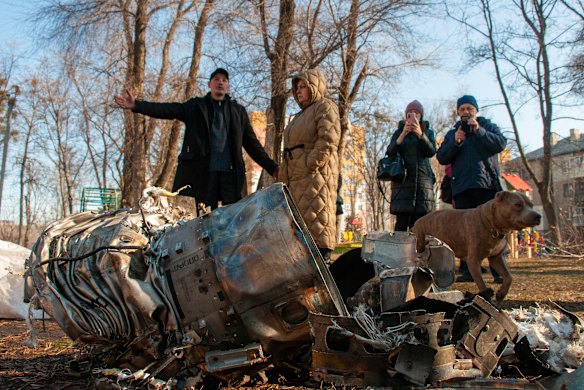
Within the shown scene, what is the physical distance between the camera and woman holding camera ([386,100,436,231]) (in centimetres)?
622

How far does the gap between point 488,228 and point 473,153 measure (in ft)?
3.08

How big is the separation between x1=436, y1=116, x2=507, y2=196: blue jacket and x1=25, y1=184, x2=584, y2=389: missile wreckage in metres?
3.50

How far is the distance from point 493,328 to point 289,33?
11285 millimetres

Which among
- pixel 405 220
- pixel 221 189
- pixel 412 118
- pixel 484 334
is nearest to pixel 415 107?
pixel 412 118

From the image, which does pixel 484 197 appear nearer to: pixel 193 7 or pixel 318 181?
pixel 318 181

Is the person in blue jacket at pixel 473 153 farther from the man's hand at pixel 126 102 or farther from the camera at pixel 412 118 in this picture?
the man's hand at pixel 126 102

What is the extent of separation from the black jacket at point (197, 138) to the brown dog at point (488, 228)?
2.12m

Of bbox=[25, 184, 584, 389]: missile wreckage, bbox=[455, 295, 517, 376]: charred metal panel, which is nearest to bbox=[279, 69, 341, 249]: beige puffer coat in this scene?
bbox=[25, 184, 584, 389]: missile wreckage

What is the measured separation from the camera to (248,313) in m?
2.36

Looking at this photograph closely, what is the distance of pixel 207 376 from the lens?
98.3 inches

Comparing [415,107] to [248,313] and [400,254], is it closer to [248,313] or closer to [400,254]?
[400,254]

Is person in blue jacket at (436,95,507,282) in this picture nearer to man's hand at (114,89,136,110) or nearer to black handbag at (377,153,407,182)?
black handbag at (377,153,407,182)

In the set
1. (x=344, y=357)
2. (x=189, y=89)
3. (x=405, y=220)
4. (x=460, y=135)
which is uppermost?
(x=189, y=89)

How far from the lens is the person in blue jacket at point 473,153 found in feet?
20.1
